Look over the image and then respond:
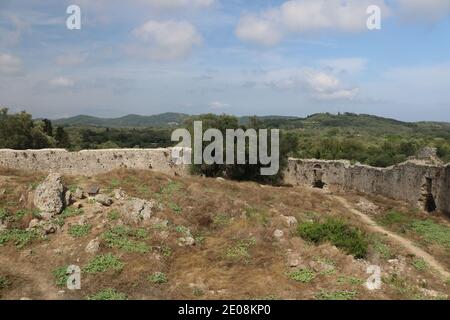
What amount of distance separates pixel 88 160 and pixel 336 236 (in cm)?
1141

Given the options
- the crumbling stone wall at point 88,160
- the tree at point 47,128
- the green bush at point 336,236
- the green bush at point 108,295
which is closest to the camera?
the green bush at point 108,295

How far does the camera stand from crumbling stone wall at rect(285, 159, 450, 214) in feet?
65.6

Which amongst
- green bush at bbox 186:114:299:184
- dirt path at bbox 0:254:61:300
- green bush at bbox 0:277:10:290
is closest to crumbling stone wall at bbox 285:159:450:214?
green bush at bbox 186:114:299:184

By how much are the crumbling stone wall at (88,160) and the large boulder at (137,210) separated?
235 inches

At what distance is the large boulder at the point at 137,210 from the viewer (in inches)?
521

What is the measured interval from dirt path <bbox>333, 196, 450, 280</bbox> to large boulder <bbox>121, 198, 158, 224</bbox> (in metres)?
8.64

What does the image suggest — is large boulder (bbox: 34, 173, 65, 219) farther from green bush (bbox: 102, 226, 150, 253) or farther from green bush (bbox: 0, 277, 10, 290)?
green bush (bbox: 0, 277, 10, 290)

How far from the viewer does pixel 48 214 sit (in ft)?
42.6

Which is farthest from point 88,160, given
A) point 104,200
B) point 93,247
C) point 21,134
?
point 21,134

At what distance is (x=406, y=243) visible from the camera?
1551cm

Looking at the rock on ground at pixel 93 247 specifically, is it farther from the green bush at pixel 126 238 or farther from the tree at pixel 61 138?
the tree at pixel 61 138

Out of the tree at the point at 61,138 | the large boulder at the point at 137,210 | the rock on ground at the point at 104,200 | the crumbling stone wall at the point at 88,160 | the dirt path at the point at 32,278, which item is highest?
the tree at the point at 61,138

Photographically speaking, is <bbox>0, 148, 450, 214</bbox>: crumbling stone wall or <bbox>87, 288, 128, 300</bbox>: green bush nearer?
<bbox>87, 288, 128, 300</bbox>: green bush

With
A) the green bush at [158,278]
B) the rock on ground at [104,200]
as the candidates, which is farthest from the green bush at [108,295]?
the rock on ground at [104,200]
